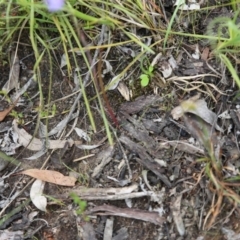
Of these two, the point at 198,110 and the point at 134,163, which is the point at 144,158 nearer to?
the point at 134,163

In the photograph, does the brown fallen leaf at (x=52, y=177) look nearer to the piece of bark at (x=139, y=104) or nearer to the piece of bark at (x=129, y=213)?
the piece of bark at (x=129, y=213)

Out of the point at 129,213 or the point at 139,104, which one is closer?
the point at 129,213

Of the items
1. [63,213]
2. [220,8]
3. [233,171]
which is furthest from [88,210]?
[220,8]

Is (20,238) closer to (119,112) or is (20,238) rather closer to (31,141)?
(31,141)

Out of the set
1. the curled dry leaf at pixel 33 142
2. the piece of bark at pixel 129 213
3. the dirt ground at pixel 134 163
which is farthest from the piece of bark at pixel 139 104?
the piece of bark at pixel 129 213

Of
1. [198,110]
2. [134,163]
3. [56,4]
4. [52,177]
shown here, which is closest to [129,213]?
[134,163]

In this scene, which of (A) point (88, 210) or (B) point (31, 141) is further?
(B) point (31, 141)
